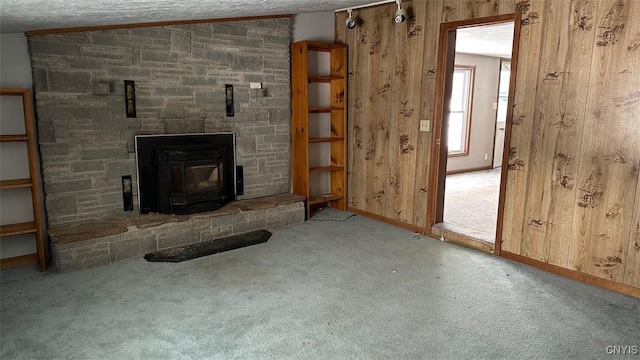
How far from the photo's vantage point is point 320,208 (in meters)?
5.22

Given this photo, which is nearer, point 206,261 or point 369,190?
point 206,261

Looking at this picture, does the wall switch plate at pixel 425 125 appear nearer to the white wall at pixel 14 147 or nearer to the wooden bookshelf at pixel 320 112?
the wooden bookshelf at pixel 320 112

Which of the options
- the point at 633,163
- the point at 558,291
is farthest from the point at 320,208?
the point at 633,163

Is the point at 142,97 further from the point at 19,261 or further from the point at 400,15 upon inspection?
the point at 400,15

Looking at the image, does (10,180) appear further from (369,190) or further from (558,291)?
(558,291)

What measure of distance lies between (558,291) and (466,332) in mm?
1020

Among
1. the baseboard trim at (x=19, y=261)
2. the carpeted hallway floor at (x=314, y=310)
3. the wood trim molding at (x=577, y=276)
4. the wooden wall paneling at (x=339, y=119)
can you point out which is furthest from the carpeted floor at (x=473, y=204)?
the baseboard trim at (x=19, y=261)

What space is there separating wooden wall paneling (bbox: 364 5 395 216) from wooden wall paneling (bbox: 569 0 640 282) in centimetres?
193

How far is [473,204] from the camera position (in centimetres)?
532

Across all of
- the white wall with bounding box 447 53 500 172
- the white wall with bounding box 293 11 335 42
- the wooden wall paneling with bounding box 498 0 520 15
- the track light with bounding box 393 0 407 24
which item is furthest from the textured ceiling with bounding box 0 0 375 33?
the white wall with bounding box 447 53 500 172

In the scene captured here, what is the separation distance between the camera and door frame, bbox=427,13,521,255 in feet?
11.4

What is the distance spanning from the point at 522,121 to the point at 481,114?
4480mm

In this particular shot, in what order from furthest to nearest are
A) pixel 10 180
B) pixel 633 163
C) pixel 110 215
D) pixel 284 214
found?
pixel 284 214, pixel 110 215, pixel 10 180, pixel 633 163

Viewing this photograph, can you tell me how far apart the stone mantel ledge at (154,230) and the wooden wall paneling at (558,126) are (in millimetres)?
2298
